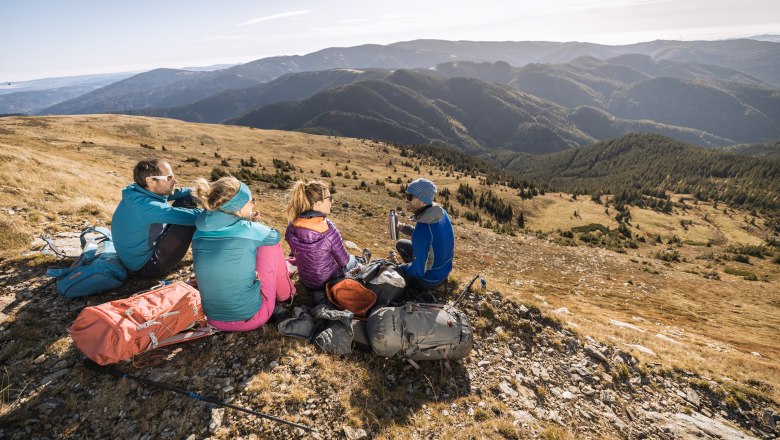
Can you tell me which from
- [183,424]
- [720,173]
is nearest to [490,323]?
[183,424]

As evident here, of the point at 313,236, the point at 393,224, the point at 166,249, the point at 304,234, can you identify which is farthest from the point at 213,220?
the point at 393,224

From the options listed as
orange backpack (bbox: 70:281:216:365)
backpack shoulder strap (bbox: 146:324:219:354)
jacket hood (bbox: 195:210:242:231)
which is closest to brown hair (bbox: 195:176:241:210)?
jacket hood (bbox: 195:210:242:231)

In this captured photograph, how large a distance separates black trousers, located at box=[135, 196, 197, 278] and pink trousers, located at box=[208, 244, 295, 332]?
8.85 feet

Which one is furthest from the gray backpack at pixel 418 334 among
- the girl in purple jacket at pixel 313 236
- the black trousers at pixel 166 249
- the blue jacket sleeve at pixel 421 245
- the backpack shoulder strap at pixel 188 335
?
the black trousers at pixel 166 249

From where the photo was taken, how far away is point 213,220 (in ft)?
17.4

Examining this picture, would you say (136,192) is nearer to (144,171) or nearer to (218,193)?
(144,171)

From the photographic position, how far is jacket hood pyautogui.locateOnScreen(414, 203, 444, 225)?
7.37 m

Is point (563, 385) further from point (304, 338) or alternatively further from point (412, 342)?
point (304, 338)

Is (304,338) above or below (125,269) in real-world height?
below

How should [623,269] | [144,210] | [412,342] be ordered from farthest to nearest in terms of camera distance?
[623,269] → [144,210] → [412,342]

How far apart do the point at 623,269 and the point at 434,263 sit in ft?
66.8

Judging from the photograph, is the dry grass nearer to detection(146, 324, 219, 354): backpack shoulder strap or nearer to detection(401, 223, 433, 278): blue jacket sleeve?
detection(146, 324, 219, 354): backpack shoulder strap

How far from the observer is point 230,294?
5668mm

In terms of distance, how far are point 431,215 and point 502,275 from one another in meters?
11.1
